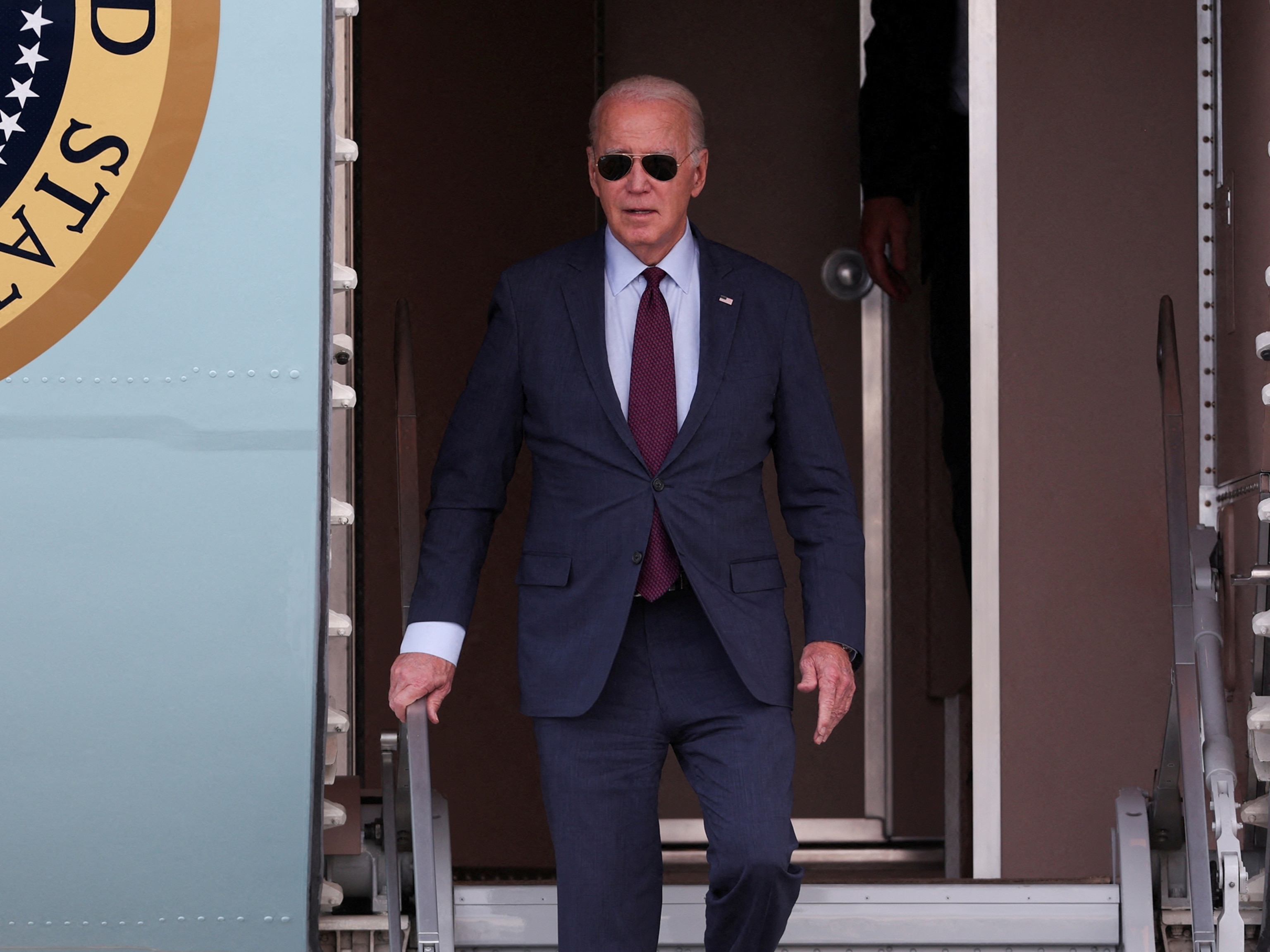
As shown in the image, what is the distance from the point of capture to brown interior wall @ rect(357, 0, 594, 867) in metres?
3.74

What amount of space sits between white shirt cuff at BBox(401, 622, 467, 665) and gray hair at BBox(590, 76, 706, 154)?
2.40 ft

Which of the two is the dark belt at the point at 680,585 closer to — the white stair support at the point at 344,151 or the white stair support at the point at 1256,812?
the white stair support at the point at 344,151

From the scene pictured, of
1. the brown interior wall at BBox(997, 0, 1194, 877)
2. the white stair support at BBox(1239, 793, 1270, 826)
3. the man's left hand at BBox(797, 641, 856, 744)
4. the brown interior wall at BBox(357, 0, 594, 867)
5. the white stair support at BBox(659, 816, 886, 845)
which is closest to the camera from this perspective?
the man's left hand at BBox(797, 641, 856, 744)

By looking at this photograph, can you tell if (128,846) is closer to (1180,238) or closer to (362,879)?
(362,879)

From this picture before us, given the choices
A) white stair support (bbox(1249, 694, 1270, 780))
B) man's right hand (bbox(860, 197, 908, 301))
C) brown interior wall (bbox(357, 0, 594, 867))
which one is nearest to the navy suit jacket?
white stair support (bbox(1249, 694, 1270, 780))

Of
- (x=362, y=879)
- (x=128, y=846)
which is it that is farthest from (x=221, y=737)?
(x=362, y=879)

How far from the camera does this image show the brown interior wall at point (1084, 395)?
307 cm

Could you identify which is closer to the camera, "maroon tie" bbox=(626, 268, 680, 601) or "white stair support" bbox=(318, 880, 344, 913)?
"maroon tie" bbox=(626, 268, 680, 601)

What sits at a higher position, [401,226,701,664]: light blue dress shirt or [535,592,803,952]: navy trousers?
Answer: [401,226,701,664]: light blue dress shirt

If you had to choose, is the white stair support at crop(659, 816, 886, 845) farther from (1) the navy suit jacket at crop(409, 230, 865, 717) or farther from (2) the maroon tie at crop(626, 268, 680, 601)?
(2) the maroon tie at crop(626, 268, 680, 601)

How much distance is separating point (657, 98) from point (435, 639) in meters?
0.83

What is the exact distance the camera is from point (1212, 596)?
237cm

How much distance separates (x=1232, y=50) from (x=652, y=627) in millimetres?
1583

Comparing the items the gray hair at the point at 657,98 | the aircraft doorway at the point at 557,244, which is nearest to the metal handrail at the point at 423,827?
the gray hair at the point at 657,98
